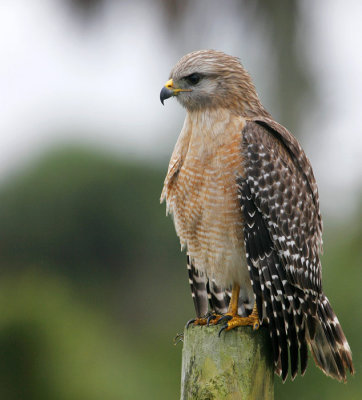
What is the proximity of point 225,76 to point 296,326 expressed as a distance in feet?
6.89

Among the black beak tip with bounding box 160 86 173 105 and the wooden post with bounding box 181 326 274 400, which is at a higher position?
the black beak tip with bounding box 160 86 173 105

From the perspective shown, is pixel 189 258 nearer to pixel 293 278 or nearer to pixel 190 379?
pixel 293 278

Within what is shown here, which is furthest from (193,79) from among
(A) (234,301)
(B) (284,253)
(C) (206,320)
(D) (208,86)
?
(C) (206,320)

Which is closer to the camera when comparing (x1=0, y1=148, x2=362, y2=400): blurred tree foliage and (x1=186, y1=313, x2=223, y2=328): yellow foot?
(x1=186, y1=313, x2=223, y2=328): yellow foot

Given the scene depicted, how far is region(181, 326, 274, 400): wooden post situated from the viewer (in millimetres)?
5395

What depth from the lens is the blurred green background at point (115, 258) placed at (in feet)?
35.2

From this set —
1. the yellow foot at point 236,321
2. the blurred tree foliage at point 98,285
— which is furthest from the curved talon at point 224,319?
the blurred tree foliage at point 98,285

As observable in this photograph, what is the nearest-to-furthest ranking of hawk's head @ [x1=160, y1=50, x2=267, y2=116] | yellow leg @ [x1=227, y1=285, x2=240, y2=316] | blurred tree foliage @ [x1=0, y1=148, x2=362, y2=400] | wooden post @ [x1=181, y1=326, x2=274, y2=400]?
1. wooden post @ [x1=181, y1=326, x2=274, y2=400]
2. yellow leg @ [x1=227, y1=285, x2=240, y2=316]
3. hawk's head @ [x1=160, y1=50, x2=267, y2=116]
4. blurred tree foliage @ [x1=0, y1=148, x2=362, y2=400]

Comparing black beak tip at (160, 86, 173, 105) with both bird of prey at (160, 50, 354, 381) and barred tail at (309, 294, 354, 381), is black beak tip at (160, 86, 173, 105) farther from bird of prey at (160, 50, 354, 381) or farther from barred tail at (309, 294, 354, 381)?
barred tail at (309, 294, 354, 381)

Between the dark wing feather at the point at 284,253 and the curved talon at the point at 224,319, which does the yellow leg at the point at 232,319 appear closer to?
the curved talon at the point at 224,319

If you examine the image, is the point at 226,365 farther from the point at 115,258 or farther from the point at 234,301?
the point at 115,258

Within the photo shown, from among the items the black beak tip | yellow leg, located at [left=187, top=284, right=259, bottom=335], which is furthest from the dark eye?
yellow leg, located at [left=187, top=284, right=259, bottom=335]

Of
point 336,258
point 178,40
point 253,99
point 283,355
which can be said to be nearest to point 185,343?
point 283,355

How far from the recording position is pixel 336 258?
35.9 ft
